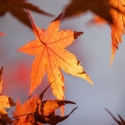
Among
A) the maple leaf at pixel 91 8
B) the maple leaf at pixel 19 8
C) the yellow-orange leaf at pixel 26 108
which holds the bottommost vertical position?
the yellow-orange leaf at pixel 26 108

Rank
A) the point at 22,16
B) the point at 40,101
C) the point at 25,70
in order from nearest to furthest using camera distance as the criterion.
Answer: the point at 22,16 → the point at 40,101 → the point at 25,70

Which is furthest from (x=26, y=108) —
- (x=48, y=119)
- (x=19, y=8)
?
(x=19, y=8)

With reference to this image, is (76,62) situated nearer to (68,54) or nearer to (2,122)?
(68,54)

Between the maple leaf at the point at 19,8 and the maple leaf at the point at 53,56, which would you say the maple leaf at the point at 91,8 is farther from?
the maple leaf at the point at 53,56

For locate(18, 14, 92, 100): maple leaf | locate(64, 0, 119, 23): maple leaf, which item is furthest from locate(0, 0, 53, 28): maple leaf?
locate(18, 14, 92, 100): maple leaf

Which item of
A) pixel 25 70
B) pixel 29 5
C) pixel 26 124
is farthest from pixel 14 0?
pixel 25 70

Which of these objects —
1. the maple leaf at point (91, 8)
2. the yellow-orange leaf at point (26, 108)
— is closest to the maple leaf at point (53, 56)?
the yellow-orange leaf at point (26, 108)
